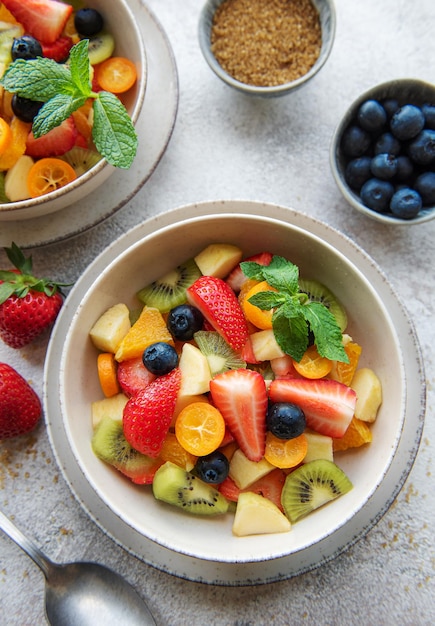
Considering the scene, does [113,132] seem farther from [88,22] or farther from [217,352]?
[217,352]

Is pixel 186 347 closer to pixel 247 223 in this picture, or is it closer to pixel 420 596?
pixel 247 223

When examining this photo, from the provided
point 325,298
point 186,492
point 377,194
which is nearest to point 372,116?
point 377,194

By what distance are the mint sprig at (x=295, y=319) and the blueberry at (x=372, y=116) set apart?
1.93 feet

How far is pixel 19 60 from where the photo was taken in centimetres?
153

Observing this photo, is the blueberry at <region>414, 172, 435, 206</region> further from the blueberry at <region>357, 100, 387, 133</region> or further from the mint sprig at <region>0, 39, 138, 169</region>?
the mint sprig at <region>0, 39, 138, 169</region>

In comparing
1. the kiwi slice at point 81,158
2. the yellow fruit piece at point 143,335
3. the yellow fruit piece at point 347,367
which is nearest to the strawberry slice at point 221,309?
the yellow fruit piece at point 143,335

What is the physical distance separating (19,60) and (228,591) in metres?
1.51

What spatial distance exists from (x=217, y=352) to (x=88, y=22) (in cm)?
100

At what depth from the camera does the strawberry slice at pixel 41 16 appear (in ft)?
5.43

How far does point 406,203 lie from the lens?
1698 mm

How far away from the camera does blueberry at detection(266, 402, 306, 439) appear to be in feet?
4.54

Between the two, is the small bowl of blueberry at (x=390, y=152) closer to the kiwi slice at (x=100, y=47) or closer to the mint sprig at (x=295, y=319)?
the mint sprig at (x=295, y=319)

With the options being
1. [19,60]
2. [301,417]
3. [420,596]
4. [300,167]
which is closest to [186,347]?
[301,417]

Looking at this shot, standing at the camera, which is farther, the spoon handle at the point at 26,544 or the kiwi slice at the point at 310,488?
the spoon handle at the point at 26,544
